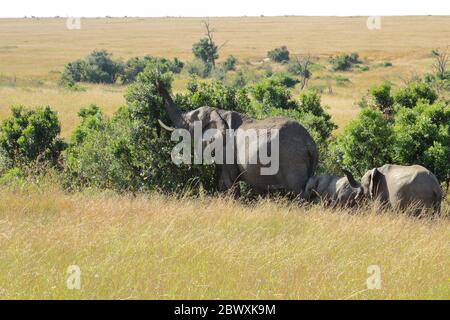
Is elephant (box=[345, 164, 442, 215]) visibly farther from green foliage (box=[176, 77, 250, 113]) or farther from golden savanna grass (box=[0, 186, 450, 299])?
green foliage (box=[176, 77, 250, 113])

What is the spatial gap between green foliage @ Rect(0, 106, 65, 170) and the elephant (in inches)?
341

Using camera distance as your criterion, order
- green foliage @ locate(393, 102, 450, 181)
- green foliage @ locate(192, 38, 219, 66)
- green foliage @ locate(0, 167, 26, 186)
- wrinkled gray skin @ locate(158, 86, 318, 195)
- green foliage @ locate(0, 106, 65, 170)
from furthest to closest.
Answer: green foliage @ locate(192, 38, 219, 66), green foliage @ locate(0, 106, 65, 170), green foliage @ locate(393, 102, 450, 181), green foliage @ locate(0, 167, 26, 186), wrinkled gray skin @ locate(158, 86, 318, 195)

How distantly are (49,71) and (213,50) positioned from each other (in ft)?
61.3

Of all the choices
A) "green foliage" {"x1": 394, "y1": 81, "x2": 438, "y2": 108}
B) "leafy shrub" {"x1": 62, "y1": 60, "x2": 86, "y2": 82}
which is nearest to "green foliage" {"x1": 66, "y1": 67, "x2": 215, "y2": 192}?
"green foliage" {"x1": 394, "y1": 81, "x2": 438, "y2": 108}

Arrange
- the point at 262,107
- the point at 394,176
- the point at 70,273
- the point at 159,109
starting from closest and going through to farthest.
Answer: the point at 70,273
the point at 394,176
the point at 159,109
the point at 262,107

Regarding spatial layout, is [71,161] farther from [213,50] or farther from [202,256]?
[213,50]

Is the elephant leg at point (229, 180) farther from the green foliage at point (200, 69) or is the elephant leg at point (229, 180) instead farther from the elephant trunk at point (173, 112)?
the green foliage at point (200, 69)

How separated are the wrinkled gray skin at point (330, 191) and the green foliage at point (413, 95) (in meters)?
5.71

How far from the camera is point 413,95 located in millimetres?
16016

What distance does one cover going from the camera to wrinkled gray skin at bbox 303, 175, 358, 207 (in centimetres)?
1102

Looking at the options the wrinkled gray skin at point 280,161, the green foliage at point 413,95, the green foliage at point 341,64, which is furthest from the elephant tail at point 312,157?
the green foliage at point 341,64

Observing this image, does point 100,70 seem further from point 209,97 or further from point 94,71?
point 209,97

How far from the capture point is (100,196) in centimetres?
1127
